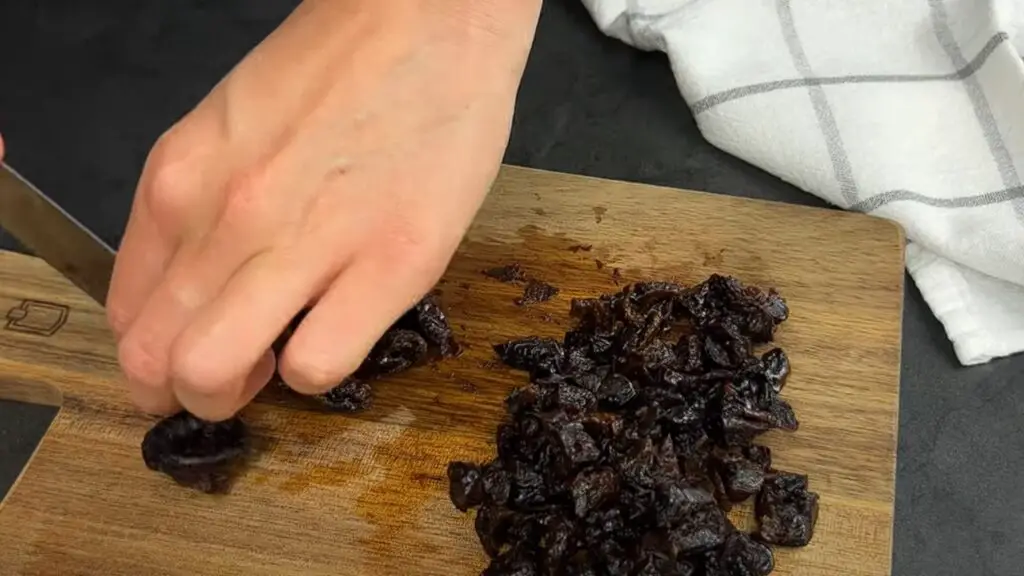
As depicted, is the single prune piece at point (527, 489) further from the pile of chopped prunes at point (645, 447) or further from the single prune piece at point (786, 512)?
the single prune piece at point (786, 512)

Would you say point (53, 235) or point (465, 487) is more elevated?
point (53, 235)

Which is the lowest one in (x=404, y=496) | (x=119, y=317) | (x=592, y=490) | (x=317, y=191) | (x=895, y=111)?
(x=404, y=496)

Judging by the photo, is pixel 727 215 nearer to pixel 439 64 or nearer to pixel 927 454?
pixel 927 454

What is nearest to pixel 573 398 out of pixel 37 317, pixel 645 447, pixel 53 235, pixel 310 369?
pixel 645 447

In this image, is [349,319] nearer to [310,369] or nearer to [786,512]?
[310,369]

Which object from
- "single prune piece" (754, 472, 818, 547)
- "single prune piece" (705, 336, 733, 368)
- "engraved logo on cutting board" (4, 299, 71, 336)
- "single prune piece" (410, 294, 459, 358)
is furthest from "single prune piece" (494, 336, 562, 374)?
"engraved logo on cutting board" (4, 299, 71, 336)

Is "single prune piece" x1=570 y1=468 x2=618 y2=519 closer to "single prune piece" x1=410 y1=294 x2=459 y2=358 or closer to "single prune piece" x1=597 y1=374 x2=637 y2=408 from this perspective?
"single prune piece" x1=597 y1=374 x2=637 y2=408
